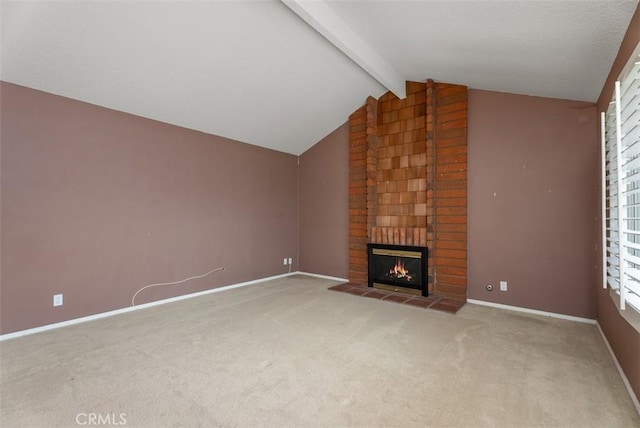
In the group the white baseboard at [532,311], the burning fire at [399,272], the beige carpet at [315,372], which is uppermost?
the burning fire at [399,272]

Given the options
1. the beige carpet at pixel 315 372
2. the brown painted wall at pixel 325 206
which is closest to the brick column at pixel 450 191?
the beige carpet at pixel 315 372

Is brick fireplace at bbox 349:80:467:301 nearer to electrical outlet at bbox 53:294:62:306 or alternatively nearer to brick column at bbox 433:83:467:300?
brick column at bbox 433:83:467:300

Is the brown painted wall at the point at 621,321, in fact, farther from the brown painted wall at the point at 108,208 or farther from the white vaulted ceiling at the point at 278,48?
the brown painted wall at the point at 108,208

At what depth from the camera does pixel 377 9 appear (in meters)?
2.61

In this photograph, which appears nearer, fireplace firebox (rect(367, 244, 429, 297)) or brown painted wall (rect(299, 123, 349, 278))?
fireplace firebox (rect(367, 244, 429, 297))

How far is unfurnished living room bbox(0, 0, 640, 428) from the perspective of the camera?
192cm

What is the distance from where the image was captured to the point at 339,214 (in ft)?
17.6

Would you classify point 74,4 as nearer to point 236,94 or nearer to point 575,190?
point 236,94

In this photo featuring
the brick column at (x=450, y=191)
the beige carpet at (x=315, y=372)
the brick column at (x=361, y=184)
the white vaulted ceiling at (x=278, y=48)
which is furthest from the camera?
the brick column at (x=361, y=184)

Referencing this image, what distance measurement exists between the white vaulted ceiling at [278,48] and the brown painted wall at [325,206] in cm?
146

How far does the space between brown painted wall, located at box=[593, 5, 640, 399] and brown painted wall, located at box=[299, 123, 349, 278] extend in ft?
10.8

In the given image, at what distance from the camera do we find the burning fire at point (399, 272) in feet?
14.5

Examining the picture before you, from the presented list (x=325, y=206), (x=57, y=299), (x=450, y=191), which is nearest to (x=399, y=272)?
(x=450, y=191)

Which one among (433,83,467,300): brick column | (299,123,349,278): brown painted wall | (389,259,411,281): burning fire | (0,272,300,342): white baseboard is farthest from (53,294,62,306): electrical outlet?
(433,83,467,300): brick column
